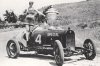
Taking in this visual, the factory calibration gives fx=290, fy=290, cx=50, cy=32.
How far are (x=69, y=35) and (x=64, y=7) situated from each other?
37.9m

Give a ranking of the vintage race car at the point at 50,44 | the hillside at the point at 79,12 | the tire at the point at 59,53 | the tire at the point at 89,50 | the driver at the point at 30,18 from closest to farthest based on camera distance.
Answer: the tire at the point at 59,53
the vintage race car at the point at 50,44
the tire at the point at 89,50
the driver at the point at 30,18
the hillside at the point at 79,12

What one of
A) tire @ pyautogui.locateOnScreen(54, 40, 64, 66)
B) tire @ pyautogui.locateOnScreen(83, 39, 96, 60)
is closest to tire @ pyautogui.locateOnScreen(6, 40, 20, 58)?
tire @ pyautogui.locateOnScreen(54, 40, 64, 66)

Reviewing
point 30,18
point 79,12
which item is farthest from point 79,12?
point 30,18

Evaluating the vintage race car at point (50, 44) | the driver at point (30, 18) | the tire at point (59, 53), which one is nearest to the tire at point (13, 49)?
the vintage race car at point (50, 44)

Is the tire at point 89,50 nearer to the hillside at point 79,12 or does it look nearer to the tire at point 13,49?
the tire at point 13,49

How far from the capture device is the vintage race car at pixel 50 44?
9.05 m

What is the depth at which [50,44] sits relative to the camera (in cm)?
941

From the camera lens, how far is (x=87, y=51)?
9.36 metres

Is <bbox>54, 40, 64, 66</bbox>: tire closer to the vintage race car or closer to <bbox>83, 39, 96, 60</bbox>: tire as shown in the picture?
the vintage race car

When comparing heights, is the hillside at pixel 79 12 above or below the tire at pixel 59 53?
below

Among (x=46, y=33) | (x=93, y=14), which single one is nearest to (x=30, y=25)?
(x=46, y=33)

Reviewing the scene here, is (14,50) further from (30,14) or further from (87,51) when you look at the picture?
(87,51)

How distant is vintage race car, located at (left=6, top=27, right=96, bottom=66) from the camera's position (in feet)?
29.7

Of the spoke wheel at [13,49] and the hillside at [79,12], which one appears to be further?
the hillside at [79,12]
